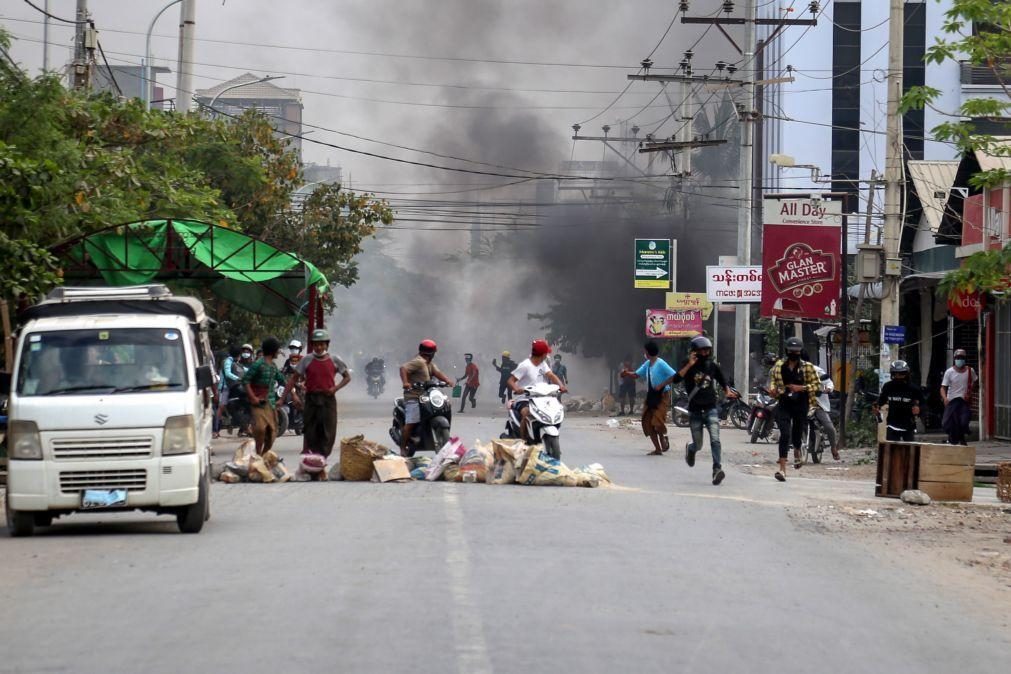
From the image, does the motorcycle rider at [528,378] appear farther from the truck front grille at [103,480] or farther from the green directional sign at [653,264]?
the green directional sign at [653,264]

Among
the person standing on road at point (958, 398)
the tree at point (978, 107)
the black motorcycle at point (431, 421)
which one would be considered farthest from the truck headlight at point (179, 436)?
the person standing on road at point (958, 398)

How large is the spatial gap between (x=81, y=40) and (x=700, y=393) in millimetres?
13446

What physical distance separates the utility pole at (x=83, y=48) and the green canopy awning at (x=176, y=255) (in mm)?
4399

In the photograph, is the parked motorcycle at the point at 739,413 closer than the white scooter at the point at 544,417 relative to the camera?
No

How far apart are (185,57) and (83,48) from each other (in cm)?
296

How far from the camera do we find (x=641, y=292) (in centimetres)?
5138

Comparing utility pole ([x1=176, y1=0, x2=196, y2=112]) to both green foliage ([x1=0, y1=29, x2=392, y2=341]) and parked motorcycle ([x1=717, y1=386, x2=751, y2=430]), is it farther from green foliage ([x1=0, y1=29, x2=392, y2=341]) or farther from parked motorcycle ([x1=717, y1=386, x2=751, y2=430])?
parked motorcycle ([x1=717, y1=386, x2=751, y2=430])

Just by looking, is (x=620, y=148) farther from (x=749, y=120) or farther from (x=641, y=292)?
(x=749, y=120)

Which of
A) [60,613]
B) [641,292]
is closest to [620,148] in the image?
[641,292]

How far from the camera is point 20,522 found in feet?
36.1

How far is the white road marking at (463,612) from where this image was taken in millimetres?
6171

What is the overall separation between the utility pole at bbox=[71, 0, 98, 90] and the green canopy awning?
4399mm

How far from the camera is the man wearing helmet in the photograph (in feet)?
60.8

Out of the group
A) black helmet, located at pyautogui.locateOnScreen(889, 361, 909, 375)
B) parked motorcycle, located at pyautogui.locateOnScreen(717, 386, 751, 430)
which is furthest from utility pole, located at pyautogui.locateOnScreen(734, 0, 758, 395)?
black helmet, located at pyautogui.locateOnScreen(889, 361, 909, 375)
